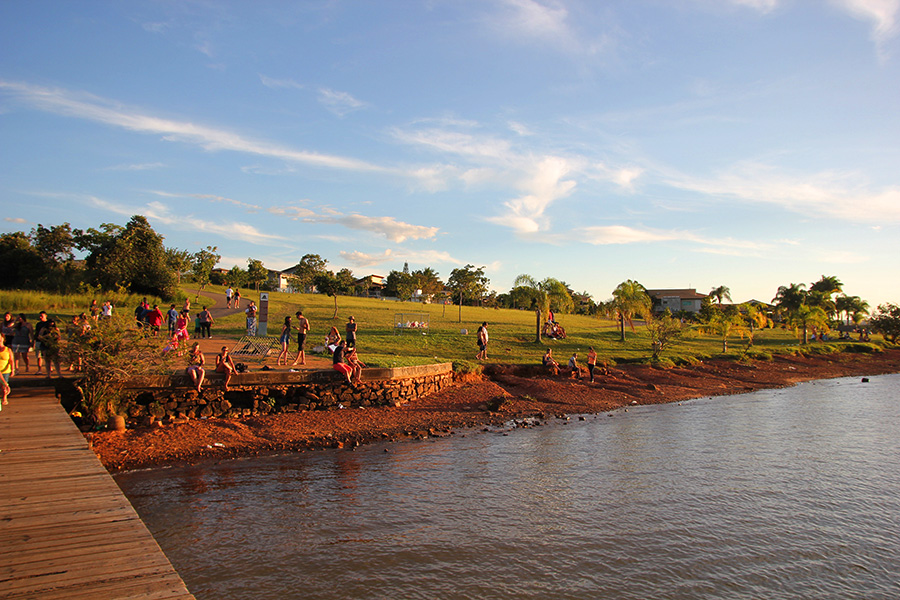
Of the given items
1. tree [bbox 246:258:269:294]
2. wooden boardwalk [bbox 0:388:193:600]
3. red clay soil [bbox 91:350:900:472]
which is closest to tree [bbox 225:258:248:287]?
→ tree [bbox 246:258:269:294]

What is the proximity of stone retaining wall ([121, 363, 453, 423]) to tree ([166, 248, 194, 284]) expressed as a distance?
1471 inches

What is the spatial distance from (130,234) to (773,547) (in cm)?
5421

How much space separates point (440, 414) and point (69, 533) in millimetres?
12388

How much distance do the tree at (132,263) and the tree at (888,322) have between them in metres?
73.8

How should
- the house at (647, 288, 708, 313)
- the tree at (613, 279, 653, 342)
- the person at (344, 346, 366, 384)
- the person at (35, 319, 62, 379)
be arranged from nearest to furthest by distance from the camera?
the person at (35, 319, 62, 379) < the person at (344, 346, 366, 384) < the tree at (613, 279, 653, 342) < the house at (647, 288, 708, 313)

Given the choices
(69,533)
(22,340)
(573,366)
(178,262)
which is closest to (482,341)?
(573,366)

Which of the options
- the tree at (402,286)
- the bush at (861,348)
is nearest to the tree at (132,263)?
the tree at (402,286)

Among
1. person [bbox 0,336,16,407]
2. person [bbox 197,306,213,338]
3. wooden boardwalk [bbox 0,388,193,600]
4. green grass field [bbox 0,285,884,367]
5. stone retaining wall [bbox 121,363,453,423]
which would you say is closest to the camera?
wooden boardwalk [bbox 0,388,193,600]

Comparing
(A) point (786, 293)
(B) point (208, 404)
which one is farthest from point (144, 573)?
(A) point (786, 293)

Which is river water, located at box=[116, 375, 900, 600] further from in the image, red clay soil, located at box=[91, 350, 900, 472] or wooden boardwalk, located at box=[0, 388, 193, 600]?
wooden boardwalk, located at box=[0, 388, 193, 600]

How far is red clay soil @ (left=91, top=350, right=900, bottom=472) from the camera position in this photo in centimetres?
1229

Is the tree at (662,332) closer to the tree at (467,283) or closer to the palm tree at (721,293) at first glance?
the tree at (467,283)

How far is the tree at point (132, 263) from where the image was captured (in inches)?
1758

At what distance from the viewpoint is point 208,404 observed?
571 inches
